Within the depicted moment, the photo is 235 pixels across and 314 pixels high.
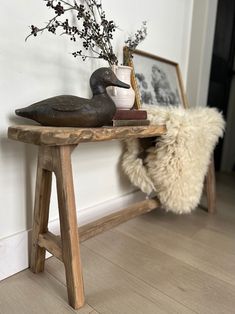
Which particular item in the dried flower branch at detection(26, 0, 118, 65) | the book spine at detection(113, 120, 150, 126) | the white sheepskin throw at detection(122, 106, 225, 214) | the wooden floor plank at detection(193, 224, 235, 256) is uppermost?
the dried flower branch at detection(26, 0, 118, 65)

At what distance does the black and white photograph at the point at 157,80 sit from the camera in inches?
45.8

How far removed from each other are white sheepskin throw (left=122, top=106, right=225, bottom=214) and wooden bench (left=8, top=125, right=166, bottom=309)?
18 cm

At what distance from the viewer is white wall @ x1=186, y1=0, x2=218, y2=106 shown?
1462 millimetres

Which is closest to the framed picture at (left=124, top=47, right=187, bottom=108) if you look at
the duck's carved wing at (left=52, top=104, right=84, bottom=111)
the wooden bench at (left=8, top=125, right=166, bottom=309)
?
the wooden bench at (left=8, top=125, right=166, bottom=309)

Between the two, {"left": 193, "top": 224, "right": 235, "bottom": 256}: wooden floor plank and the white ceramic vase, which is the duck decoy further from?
{"left": 193, "top": 224, "right": 235, "bottom": 256}: wooden floor plank

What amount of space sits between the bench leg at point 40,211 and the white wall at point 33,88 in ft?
0.27

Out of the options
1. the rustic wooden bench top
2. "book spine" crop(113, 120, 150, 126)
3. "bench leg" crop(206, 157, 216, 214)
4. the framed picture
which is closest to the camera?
the rustic wooden bench top

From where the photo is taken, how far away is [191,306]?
72 cm

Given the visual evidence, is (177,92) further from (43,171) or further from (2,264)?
(2,264)

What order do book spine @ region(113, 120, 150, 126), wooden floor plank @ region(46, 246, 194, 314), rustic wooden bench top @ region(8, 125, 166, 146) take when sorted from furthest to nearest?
1. book spine @ region(113, 120, 150, 126)
2. wooden floor plank @ region(46, 246, 194, 314)
3. rustic wooden bench top @ region(8, 125, 166, 146)

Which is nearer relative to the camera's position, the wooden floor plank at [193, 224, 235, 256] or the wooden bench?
the wooden bench

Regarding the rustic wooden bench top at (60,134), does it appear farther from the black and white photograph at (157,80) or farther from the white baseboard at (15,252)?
the black and white photograph at (157,80)

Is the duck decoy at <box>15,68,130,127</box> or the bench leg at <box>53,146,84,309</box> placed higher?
the duck decoy at <box>15,68,130,127</box>

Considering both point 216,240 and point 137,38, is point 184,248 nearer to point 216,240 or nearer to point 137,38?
point 216,240
